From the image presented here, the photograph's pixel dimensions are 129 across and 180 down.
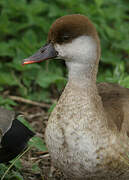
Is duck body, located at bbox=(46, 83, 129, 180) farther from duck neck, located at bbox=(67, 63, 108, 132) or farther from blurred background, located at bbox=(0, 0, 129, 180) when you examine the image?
blurred background, located at bbox=(0, 0, 129, 180)

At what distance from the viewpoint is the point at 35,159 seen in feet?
11.3

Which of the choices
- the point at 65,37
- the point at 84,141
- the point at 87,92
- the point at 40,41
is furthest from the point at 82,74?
the point at 40,41

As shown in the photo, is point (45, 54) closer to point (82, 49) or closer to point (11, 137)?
point (82, 49)

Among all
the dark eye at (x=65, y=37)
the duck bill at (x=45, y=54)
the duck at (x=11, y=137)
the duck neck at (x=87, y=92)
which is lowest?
the duck at (x=11, y=137)

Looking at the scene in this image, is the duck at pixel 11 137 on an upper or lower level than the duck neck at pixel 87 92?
lower

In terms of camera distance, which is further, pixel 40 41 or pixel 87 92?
pixel 40 41

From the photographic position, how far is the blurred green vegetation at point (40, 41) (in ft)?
14.0

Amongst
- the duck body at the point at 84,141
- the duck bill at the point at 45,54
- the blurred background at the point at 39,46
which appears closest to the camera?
the duck body at the point at 84,141

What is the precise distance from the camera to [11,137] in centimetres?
288

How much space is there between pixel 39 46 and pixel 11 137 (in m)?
1.74

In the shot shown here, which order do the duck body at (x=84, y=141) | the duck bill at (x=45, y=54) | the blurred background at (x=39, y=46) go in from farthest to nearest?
the blurred background at (x=39, y=46) → the duck bill at (x=45, y=54) → the duck body at (x=84, y=141)

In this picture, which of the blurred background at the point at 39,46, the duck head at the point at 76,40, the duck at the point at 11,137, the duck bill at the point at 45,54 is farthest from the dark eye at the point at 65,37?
the blurred background at the point at 39,46

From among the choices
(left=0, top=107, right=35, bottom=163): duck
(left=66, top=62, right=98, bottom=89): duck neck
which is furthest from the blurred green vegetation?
(left=66, top=62, right=98, bottom=89): duck neck

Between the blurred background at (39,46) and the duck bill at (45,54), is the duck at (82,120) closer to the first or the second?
the duck bill at (45,54)
